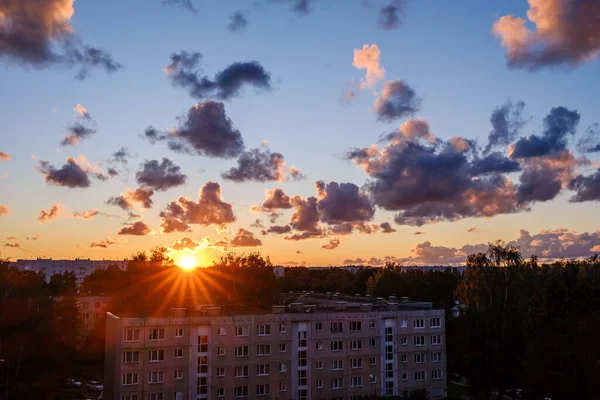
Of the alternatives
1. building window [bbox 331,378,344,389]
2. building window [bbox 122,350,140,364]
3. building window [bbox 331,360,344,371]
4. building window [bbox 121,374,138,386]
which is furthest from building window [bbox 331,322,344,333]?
building window [bbox 121,374,138,386]

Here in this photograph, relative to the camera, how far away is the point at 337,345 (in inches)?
2373

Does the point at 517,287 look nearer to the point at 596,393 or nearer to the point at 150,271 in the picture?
the point at 596,393

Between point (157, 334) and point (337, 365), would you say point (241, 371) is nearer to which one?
point (157, 334)

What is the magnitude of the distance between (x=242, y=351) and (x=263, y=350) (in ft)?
7.62

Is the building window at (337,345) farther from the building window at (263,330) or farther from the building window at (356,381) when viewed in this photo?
the building window at (263,330)

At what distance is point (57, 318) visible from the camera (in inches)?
3221

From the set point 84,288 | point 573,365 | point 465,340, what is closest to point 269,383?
point 465,340

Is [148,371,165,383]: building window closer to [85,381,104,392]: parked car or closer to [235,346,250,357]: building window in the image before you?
[235,346,250,357]: building window

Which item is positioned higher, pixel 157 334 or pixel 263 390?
pixel 157 334

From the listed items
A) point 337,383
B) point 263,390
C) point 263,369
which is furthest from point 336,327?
point 263,390

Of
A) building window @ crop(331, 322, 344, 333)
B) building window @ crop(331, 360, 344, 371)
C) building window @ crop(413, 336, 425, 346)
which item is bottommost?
building window @ crop(331, 360, 344, 371)

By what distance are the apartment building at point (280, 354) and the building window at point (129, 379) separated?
87 mm

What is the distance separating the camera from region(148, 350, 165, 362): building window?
51981mm

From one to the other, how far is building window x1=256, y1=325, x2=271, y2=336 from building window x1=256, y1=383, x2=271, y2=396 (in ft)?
16.5
